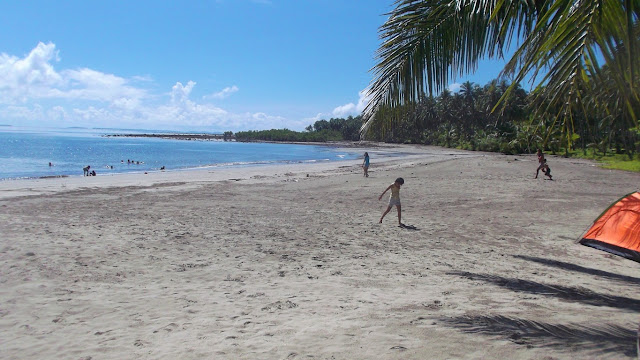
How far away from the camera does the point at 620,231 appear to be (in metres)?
7.64

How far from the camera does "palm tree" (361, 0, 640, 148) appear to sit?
278 cm

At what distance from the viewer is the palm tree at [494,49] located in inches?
110

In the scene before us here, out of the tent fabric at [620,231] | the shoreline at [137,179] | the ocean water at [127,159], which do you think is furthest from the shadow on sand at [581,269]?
the ocean water at [127,159]

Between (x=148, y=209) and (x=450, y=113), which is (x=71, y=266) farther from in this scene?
(x=450, y=113)

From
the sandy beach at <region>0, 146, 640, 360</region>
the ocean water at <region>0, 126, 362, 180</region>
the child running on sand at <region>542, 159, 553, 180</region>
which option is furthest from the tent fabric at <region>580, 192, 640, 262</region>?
the ocean water at <region>0, 126, 362, 180</region>

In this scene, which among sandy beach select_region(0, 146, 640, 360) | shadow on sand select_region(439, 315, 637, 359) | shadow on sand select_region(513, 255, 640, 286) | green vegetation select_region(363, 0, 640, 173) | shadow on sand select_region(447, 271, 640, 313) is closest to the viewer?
green vegetation select_region(363, 0, 640, 173)

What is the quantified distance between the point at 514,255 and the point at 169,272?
5531 millimetres

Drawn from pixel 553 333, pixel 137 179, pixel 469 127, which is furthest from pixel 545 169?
pixel 469 127

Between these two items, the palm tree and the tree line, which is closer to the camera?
the palm tree

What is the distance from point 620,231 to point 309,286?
562cm

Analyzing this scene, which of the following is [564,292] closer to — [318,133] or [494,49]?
[494,49]

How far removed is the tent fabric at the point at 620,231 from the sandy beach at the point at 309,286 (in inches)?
11.3

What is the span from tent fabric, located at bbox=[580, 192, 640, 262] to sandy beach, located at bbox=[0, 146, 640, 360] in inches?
11.3

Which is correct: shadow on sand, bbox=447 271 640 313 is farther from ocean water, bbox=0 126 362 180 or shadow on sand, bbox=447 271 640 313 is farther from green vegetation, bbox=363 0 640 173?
ocean water, bbox=0 126 362 180
